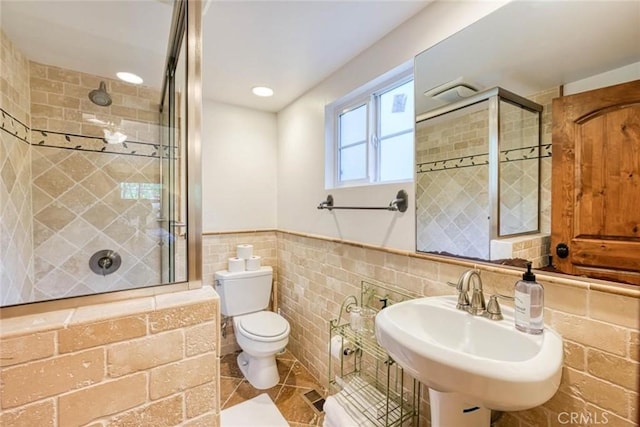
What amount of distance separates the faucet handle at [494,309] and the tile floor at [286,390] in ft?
4.42

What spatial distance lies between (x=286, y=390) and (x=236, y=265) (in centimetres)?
105

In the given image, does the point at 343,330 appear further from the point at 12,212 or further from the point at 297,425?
the point at 12,212

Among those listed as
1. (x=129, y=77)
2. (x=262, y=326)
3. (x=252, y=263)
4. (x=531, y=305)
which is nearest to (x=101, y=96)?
(x=129, y=77)

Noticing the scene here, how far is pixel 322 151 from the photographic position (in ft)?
6.95

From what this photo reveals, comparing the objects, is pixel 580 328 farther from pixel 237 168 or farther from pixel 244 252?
pixel 237 168

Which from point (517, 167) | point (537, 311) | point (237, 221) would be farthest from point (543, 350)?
point (237, 221)

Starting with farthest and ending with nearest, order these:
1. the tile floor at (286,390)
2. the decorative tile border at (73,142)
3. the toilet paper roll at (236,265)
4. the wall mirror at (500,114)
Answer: the toilet paper roll at (236,265), the tile floor at (286,390), the decorative tile border at (73,142), the wall mirror at (500,114)

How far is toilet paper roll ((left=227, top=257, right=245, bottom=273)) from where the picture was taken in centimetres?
236

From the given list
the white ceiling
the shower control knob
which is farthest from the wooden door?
the white ceiling

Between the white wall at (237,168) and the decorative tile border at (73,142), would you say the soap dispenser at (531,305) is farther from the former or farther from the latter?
the white wall at (237,168)

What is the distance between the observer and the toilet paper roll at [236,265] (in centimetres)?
236

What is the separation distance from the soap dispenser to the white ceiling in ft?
4.33

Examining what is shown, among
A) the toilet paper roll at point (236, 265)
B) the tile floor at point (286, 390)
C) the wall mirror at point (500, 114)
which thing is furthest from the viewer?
the toilet paper roll at point (236, 265)

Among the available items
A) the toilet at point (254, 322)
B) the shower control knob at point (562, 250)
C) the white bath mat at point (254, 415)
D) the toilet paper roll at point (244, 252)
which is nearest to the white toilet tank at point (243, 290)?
the toilet at point (254, 322)
